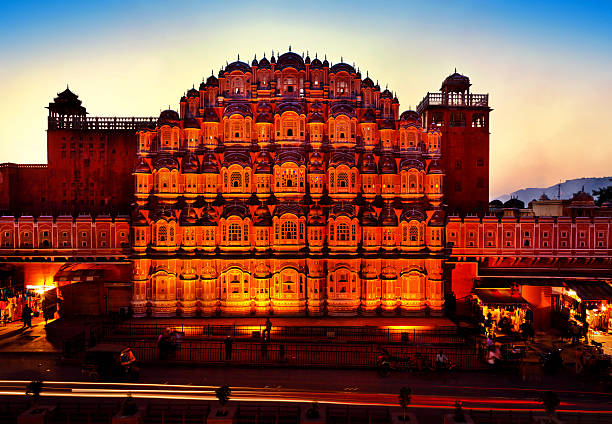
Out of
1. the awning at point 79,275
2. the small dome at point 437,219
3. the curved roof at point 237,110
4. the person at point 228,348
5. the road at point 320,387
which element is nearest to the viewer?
the road at point 320,387

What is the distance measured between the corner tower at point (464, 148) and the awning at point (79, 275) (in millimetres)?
30997

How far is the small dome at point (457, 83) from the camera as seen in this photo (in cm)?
4444

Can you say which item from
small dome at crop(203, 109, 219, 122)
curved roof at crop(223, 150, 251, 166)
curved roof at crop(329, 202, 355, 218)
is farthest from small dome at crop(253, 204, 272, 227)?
small dome at crop(203, 109, 219, 122)

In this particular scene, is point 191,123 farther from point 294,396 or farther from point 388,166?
point 294,396

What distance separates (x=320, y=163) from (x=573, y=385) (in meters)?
21.4

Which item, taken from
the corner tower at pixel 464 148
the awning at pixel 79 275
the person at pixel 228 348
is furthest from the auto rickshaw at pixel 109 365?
the corner tower at pixel 464 148

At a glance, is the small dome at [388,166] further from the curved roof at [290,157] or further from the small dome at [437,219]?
the curved roof at [290,157]

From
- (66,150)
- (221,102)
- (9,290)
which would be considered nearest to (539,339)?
(221,102)

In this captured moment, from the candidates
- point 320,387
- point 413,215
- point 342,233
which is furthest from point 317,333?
point 413,215

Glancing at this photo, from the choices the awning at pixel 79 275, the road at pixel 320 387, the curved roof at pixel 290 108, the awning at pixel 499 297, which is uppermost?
the curved roof at pixel 290 108

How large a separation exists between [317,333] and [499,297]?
14552 millimetres

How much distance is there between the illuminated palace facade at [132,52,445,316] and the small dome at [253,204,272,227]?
0.11 metres

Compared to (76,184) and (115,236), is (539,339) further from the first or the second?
(76,184)

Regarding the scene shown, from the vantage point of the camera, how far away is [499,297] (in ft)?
114
